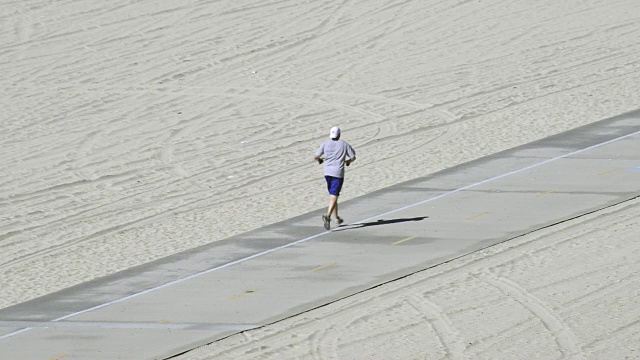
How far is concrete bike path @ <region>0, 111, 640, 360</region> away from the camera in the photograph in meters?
13.6

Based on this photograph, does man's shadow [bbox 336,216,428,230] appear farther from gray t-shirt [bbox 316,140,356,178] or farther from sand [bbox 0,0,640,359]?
sand [bbox 0,0,640,359]

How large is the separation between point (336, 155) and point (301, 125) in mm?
8641

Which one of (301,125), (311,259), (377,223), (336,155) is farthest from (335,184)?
(301,125)

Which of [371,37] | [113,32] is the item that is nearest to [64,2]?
[113,32]

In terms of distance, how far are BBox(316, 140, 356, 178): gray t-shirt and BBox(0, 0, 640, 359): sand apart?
157 cm

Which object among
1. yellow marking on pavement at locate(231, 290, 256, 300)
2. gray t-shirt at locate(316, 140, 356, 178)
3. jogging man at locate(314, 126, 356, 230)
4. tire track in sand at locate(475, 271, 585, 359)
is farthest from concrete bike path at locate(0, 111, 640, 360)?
tire track in sand at locate(475, 271, 585, 359)

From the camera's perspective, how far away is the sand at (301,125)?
1424 cm

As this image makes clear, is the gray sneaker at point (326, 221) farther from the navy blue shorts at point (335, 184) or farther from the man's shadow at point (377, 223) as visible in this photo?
the navy blue shorts at point (335, 184)

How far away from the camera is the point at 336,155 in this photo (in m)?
17.8

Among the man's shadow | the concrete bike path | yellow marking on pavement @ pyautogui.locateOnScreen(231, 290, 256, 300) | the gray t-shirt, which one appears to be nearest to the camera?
the concrete bike path

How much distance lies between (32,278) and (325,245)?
350 cm

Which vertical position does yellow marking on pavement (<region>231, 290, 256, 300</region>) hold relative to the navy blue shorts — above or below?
below

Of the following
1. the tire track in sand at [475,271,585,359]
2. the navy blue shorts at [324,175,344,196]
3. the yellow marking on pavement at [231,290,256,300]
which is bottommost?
the tire track in sand at [475,271,585,359]

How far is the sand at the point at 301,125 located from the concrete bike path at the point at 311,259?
510 millimetres
